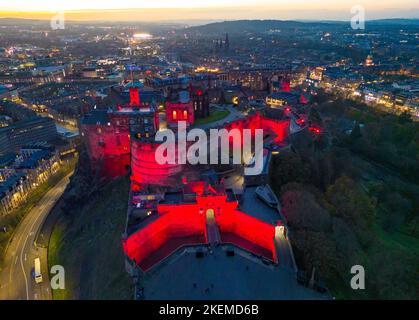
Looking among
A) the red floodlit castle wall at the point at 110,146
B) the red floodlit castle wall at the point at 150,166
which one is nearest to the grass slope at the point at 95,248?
the red floodlit castle wall at the point at 110,146

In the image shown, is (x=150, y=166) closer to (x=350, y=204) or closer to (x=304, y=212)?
(x=304, y=212)

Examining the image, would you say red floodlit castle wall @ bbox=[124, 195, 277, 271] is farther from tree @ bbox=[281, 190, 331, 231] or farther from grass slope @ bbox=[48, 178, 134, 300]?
tree @ bbox=[281, 190, 331, 231]

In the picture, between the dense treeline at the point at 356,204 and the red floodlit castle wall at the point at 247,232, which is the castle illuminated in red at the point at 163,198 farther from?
the dense treeline at the point at 356,204

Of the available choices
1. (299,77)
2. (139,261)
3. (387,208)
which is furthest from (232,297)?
(299,77)

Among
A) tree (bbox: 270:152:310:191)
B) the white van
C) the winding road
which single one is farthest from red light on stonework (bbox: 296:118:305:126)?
the white van
